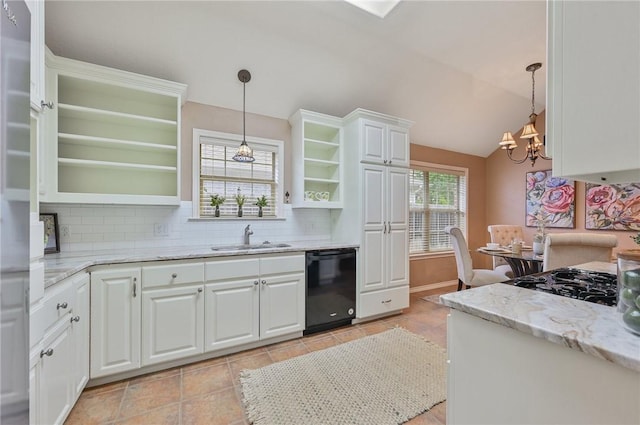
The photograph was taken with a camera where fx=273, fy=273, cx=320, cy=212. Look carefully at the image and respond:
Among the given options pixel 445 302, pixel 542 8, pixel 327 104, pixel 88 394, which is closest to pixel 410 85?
pixel 327 104

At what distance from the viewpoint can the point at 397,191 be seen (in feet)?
11.2

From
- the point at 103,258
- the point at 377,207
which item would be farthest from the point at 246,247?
the point at 377,207

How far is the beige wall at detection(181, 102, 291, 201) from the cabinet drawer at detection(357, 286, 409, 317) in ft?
5.37

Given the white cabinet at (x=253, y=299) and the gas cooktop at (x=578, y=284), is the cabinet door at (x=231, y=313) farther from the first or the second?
the gas cooktop at (x=578, y=284)

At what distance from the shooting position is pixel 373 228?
10.7 ft

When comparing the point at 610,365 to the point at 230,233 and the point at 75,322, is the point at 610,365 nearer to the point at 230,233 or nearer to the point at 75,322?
the point at 75,322

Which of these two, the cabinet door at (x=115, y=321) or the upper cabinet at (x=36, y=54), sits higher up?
the upper cabinet at (x=36, y=54)

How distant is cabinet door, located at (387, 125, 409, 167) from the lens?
11.0ft

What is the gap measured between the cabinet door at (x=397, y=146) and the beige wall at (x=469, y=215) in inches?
45.5

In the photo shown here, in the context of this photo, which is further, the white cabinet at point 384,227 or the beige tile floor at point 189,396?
the white cabinet at point 384,227

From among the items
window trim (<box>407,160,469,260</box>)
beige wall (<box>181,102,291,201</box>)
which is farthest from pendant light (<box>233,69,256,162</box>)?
window trim (<box>407,160,469,260</box>)

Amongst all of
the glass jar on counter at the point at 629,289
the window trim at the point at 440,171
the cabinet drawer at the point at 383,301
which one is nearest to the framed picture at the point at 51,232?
the cabinet drawer at the point at 383,301

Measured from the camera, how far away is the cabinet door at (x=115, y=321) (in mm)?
1995

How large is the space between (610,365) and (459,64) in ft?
12.2
